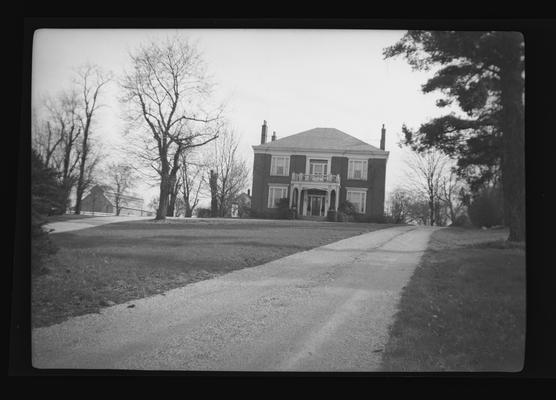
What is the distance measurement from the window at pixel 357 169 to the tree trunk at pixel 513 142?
1.25 metres

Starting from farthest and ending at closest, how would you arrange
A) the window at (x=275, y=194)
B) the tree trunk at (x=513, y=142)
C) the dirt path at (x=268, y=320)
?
the window at (x=275, y=194), the tree trunk at (x=513, y=142), the dirt path at (x=268, y=320)

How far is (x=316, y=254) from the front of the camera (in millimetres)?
4105

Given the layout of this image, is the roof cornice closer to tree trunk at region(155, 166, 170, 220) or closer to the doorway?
the doorway

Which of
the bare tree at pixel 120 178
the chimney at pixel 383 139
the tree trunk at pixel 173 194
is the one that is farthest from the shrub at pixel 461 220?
the bare tree at pixel 120 178

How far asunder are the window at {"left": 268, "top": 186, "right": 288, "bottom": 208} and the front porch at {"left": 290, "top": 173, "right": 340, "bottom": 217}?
0.08 m

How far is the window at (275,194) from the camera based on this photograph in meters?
4.13

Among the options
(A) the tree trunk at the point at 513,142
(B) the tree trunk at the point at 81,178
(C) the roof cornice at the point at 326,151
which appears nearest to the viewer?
(A) the tree trunk at the point at 513,142

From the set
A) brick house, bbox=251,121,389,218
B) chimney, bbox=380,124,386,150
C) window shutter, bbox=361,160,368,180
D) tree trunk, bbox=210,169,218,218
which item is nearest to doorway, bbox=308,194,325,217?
brick house, bbox=251,121,389,218

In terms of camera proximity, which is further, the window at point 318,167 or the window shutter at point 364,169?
the window at point 318,167

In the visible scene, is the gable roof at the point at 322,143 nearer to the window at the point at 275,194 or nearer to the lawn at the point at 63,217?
the window at the point at 275,194

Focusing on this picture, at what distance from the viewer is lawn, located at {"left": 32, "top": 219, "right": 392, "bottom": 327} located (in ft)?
11.8
